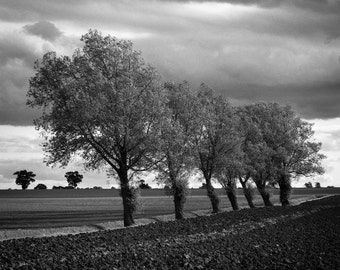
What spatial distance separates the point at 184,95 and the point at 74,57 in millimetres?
16719

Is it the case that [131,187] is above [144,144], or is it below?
below

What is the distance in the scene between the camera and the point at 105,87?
158 ft

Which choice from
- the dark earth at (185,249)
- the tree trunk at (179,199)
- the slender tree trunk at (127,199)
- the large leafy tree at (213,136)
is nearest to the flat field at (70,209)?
the slender tree trunk at (127,199)

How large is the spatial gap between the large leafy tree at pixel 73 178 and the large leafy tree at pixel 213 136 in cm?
10367

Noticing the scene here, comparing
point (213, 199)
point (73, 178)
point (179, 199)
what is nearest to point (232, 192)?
point (213, 199)

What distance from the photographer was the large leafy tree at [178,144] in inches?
2057

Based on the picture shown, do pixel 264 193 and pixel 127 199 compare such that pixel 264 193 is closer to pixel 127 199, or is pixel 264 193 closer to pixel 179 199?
pixel 179 199

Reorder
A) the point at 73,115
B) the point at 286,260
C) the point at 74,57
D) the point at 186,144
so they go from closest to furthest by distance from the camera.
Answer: the point at 286,260 → the point at 73,115 → the point at 74,57 → the point at 186,144

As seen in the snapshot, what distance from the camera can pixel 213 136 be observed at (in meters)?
71.6

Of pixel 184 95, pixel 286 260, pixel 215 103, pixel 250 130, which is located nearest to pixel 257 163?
pixel 250 130

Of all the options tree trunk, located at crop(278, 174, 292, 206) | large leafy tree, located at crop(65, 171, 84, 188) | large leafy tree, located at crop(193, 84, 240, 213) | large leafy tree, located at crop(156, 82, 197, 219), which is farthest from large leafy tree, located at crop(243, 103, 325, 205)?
large leafy tree, located at crop(65, 171, 84, 188)

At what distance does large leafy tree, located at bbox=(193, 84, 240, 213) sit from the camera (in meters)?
67.9

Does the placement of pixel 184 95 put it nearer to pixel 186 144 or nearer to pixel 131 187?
pixel 186 144

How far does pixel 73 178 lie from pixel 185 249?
497 feet
